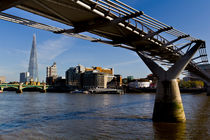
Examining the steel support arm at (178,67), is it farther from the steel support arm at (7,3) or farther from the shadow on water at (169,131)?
the steel support arm at (7,3)

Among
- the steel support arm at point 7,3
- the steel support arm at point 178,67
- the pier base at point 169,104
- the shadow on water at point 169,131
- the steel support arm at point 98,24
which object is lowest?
the shadow on water at point 169,131

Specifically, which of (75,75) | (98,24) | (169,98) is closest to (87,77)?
(75,75)

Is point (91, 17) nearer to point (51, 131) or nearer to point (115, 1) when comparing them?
point (115, 1)

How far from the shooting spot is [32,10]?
39.5ft

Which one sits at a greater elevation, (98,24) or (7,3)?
(98,24)

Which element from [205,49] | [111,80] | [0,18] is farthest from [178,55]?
[111,80]

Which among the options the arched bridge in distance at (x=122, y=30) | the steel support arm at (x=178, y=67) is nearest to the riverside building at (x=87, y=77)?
the arched bridge in distance at (x=122, y=30)

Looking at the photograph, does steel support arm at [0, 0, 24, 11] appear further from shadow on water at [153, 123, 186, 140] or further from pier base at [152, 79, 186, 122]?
pier base at [152, 79, 186, 122]

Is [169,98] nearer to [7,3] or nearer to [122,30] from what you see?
[122,30]

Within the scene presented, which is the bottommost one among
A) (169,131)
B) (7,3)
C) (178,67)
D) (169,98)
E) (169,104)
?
(169,131)

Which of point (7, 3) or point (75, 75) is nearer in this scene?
point (7, 3)

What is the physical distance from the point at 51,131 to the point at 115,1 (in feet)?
37.3

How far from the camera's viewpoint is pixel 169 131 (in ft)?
54.9

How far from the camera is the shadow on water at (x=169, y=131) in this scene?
15.1 meters
